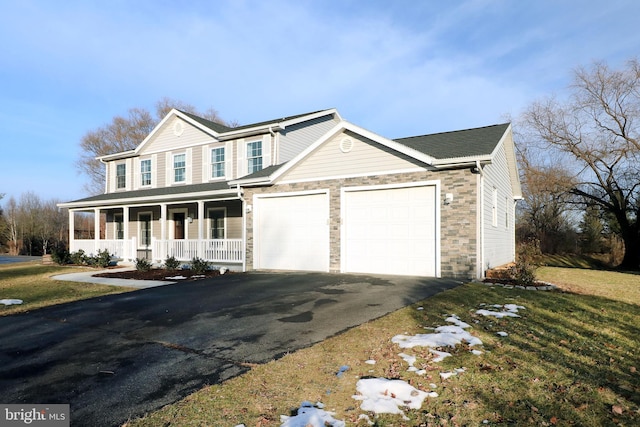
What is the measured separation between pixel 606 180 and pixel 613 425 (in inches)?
1087

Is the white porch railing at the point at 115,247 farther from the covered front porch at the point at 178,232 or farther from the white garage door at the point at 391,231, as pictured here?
the white garage door at the point at 391,231

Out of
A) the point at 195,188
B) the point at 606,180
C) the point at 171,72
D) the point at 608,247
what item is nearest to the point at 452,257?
the point at 195,188

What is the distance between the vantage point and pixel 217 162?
18.1 metres

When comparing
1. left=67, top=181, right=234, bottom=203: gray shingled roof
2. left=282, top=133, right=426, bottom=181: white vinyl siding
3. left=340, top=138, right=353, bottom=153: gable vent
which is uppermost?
left=340, top=138, right=353, bottom=153: gable vent

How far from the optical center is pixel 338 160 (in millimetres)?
11953

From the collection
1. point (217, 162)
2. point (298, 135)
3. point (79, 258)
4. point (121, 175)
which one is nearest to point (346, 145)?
point (298, 135)

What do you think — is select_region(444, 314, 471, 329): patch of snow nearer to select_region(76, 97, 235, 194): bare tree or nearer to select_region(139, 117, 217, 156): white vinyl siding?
select_region(139, 117, 217, 156): white vinyl siding

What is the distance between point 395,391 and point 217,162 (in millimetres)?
16183

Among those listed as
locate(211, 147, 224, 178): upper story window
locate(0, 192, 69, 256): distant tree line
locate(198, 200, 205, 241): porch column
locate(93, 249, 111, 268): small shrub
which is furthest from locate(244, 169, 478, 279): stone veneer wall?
locate(0, 192, 69, 256): distant tree line

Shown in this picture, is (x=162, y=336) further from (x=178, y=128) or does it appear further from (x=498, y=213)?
(x=178, y=128)

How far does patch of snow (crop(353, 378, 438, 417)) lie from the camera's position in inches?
126

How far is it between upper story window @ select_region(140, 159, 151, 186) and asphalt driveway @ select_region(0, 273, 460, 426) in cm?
1226

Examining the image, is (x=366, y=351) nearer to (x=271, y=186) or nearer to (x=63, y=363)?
(x=63, y=363)

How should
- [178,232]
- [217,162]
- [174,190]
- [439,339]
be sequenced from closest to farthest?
[439,339]
[174,190]
[217,162]
[178,232]
